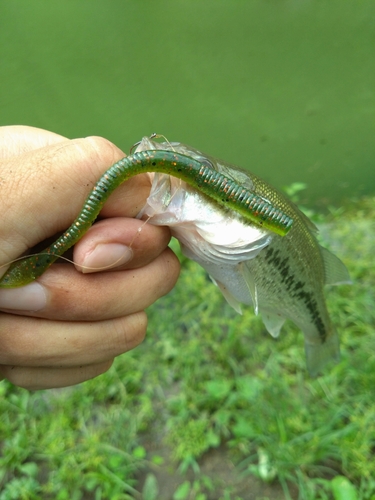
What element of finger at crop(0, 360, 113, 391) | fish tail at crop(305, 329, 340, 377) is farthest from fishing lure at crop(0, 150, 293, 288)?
fish tail at crop(305, 329, 340, 377)

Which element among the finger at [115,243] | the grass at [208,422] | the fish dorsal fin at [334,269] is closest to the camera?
the finger at [115,243]

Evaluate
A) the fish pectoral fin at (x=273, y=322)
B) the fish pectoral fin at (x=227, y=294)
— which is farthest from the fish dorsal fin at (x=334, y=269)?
the fish pectoral fin at (x=227, y=294)

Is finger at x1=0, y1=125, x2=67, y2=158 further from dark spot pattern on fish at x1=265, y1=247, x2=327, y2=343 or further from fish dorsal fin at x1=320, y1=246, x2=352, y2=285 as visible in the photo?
fish dorsal fin at x1=320, y1=246, x2=352, y2=285

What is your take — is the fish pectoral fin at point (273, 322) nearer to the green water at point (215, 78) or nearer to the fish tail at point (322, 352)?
the fish tail at point (322, 352)

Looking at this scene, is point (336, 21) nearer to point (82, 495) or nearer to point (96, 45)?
point (96, 45)

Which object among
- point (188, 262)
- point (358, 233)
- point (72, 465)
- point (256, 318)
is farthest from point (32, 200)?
point (358, 233)
